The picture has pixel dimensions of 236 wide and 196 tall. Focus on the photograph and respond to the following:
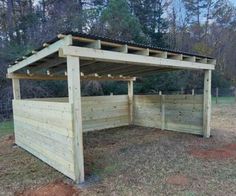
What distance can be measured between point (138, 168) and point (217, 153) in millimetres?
1912

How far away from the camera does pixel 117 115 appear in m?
7.67

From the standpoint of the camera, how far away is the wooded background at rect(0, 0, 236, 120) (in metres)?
11.4

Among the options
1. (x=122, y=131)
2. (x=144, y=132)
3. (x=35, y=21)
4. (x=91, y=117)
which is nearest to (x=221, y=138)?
(x=144, y=132)

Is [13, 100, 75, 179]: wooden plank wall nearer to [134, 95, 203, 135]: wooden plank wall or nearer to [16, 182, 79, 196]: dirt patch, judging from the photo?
[16, 182, 79, 196]: dirt patch

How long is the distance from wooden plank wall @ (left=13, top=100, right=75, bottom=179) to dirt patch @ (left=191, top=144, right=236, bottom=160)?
2.70 m

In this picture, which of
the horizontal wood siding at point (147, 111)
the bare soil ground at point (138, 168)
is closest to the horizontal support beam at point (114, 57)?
the bare soil ground at point (138, 168)

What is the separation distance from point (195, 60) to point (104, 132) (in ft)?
11.4

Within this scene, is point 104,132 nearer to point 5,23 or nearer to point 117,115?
point 117,115

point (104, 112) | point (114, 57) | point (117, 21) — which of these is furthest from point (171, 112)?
point (117, 21)

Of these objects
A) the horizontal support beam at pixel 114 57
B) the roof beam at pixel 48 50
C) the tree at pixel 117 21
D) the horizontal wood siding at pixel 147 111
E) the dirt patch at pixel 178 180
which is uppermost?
the tree at pixel 117 21

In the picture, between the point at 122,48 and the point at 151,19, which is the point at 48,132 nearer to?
the point at 122,48

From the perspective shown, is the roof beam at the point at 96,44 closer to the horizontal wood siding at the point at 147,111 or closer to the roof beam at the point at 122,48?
the roof beam at the point at 122,48

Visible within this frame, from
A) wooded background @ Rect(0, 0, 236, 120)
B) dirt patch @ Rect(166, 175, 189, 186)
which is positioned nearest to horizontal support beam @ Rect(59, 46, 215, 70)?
dirt patch @ Rect(166, 175, 189, 186)

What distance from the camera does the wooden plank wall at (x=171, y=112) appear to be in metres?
6.06
